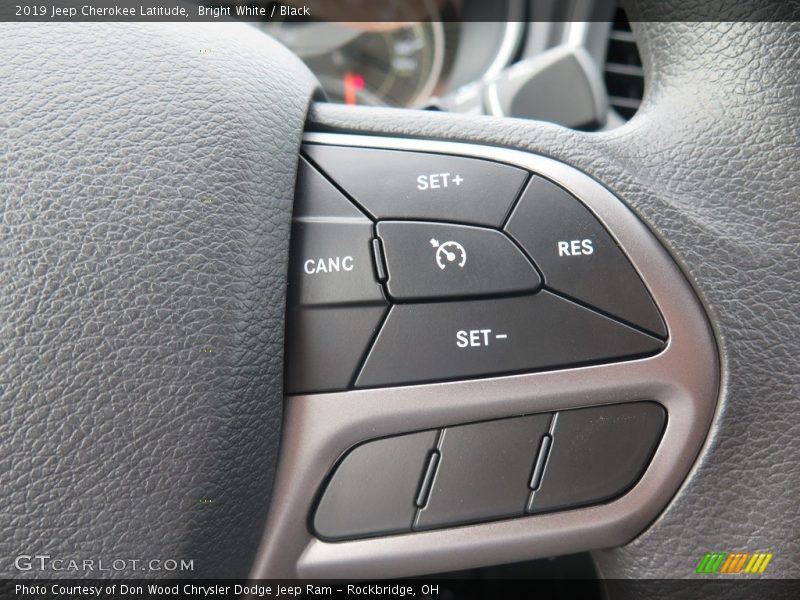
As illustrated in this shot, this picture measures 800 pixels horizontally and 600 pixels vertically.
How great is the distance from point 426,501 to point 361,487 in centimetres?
6

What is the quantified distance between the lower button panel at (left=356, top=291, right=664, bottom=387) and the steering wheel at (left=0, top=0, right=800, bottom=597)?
0.10 ft

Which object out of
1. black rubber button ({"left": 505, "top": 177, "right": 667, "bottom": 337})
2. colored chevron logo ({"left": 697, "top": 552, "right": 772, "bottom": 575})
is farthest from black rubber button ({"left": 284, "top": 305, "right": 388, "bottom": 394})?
colored chevron logo ({"left": 697, "top": 552, "right": 772, "bottom": 575})

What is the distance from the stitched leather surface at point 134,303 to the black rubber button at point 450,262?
9 cm

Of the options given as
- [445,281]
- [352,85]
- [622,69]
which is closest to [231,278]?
[445,281]

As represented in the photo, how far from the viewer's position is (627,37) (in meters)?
1.32

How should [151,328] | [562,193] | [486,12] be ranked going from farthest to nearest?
[486,12], [562,193], [151,328]

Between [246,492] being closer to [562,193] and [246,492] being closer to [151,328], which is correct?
[151,328]

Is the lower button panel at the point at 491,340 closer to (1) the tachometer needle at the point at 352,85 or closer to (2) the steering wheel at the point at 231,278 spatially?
(2) the steering wheel at the point at 231,278

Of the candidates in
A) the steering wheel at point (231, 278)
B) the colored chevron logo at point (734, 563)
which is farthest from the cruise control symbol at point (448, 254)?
the colored chevron logo at point (734, 563)

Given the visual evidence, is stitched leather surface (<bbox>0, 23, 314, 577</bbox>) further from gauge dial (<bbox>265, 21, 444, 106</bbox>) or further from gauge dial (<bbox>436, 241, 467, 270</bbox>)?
gauge dial (<bbox>265, 21, 444, 106</bbox>)

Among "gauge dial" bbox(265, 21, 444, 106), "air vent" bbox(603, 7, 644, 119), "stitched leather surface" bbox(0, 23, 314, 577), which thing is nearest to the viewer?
"stitched leather surface" bbox(0, 23, 314, 577)

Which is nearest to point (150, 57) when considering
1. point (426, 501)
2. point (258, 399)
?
point (258, 399)

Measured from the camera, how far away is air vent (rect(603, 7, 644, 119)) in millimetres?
1315

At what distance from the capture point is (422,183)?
24.1 inches
